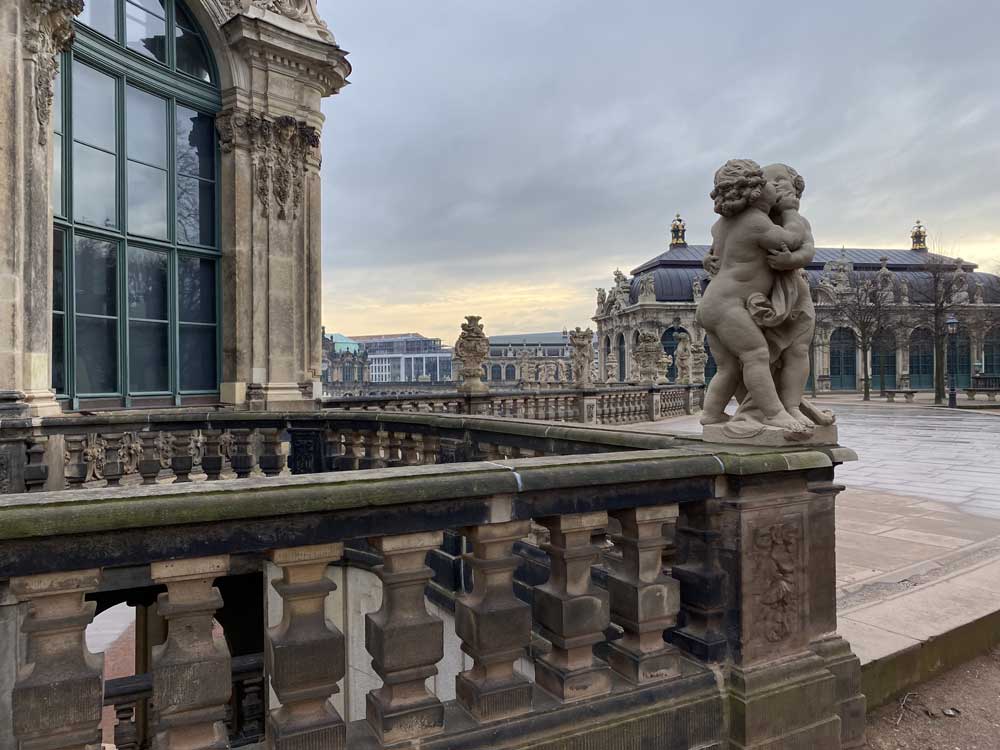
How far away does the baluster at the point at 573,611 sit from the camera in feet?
8.16

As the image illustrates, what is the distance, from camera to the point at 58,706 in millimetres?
1821

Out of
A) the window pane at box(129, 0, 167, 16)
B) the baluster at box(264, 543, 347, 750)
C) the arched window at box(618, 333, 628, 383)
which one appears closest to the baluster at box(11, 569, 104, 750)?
the baluster at box(264, 543, 347, 750)

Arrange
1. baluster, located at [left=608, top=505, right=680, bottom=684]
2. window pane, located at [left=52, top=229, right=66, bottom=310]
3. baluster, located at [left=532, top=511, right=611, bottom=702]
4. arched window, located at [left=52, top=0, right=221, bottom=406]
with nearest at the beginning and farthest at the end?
baluster, located at [left=532, top=511, right=611, bottom=702] → baluster, located at [left=608, top=505, right=680, bottom=684] → window pane, located at [left=52, top=229, right=66, bottom=310] → arched window, located at [left=52, top=0, right=221, bottom=406]

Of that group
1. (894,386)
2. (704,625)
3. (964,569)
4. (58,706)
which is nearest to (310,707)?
(58,706)

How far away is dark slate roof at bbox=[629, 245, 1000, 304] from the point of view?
200 feet

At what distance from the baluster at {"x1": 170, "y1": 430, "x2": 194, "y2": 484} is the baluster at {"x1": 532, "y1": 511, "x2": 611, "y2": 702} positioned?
613cm

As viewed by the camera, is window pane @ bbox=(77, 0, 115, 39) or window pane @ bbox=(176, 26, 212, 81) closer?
window pane @ bbox=(77, 0, 115, 39)

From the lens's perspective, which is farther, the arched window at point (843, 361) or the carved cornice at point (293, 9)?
the arched window at point (843, 361)

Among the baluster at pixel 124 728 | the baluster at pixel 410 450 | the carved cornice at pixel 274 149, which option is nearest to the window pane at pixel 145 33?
the carved cornice at pixel 274 149

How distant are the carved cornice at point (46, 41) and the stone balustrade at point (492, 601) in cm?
830

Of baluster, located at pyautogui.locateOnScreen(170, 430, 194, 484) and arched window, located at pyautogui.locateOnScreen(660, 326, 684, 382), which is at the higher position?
arched window, located at pyautogui.locateOnScreen(660, 326, 684, 382)

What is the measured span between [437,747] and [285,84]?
44.0 ft

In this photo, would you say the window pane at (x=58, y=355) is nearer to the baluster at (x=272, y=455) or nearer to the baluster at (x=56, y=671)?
the baluster at (x=272, y=455)

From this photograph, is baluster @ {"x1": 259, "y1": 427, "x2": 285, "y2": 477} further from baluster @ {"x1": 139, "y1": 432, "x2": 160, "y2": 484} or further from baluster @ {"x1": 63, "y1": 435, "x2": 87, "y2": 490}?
baluster @ {"x1": 63, "y1": 435, "x2": 87, "y2": 490}
